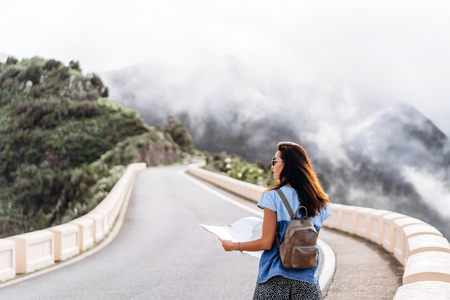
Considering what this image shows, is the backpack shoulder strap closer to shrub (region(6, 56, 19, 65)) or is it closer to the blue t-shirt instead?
the blue t-shirt

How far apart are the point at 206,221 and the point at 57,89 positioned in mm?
75278

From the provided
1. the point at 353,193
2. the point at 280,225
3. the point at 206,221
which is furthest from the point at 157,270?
the point at 353,193

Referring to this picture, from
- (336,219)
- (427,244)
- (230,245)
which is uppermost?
(230,245)

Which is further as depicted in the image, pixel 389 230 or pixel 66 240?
pixel 389 230

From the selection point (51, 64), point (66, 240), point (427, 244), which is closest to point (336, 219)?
point (427, 244)

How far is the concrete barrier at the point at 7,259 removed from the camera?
582 centimetres

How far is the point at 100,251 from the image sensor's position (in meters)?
8.24

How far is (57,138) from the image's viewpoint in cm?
6719

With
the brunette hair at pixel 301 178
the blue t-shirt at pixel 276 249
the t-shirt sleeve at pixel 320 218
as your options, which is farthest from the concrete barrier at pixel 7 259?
the t-shirt sleeve at pixel 320 218

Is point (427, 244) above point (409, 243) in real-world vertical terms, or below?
above

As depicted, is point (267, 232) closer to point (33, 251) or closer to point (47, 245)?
point (33, 251)

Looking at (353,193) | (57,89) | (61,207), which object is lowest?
(353,193)

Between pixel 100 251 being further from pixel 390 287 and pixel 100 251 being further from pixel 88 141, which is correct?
pixel 88 141

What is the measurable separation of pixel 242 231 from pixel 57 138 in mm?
70268
